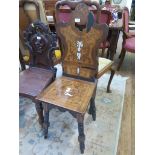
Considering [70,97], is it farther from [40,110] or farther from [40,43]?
[40,43]

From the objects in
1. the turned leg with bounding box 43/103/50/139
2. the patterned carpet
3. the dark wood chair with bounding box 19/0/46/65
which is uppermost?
the dark wood chair with bounding box 19/0/46/65

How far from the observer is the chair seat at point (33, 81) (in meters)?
1.44

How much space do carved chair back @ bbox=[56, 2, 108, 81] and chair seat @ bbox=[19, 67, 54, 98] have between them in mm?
197

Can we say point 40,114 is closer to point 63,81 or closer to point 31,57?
point 63,81

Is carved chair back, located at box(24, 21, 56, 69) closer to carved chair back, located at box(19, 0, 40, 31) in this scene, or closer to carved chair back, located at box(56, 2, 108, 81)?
carved chair back, located at box(56, 2, 108, 81)

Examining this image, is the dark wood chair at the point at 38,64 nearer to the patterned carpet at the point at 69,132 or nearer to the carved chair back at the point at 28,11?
the patterned carpet at the point at 69,132

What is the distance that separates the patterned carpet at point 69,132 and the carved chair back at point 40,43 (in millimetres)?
515

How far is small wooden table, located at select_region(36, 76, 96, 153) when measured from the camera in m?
1.26

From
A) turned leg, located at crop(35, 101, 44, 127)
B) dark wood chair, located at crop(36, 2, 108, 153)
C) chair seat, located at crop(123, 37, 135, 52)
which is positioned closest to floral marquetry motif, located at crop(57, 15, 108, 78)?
dark wood chair, located at crop(36, 2, 108, 153)

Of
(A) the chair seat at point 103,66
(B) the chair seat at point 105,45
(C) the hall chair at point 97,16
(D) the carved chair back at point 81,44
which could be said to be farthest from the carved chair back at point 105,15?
(D) the carved chair back at point 81,44
